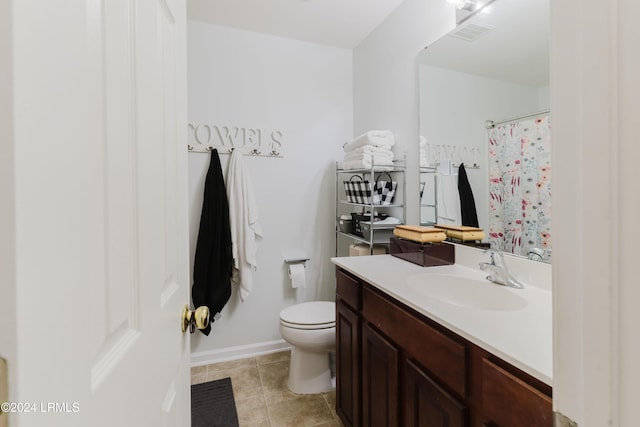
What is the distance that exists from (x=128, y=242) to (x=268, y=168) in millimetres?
2007

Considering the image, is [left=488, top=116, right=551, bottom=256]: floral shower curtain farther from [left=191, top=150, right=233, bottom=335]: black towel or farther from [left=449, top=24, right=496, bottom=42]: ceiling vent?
[left=191, top=150, right=233, bottom=335]: black towel

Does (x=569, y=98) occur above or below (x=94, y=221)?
above

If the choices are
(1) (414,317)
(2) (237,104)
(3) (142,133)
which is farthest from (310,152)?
(3) (142,133)

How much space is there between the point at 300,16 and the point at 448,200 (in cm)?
165

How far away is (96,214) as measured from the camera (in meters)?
0.36

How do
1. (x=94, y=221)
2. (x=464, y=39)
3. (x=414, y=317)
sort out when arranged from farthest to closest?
(x=464, y=39)
(x=414, y=317)
(x=94, y=221)

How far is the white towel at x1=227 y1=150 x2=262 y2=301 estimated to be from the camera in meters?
2.25

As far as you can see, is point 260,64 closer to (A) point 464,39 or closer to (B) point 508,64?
(A) point 464,39

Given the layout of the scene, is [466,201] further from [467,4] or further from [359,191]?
[467,4]

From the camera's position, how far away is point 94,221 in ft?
1.17

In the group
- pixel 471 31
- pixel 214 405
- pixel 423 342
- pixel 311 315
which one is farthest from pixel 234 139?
pixel 423 342

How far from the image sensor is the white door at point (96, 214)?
236mm

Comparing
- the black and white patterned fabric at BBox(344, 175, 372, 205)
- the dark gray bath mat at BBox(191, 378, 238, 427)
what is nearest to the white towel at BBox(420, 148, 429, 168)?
the black and white patterned fabric at BBox(344, 175, 372, 205)

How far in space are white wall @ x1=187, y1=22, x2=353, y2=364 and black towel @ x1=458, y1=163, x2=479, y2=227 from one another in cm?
119
